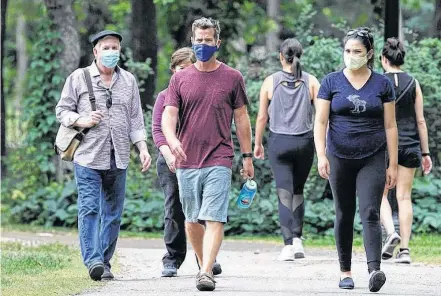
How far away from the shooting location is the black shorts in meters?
12.6

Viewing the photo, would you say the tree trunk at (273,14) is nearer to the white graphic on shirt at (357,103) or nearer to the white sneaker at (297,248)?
the white sneaker at (297,248)

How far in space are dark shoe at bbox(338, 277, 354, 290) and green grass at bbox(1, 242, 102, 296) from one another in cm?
192

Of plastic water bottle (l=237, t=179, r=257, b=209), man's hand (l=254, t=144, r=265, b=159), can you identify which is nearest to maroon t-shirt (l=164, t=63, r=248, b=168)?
plastic water bottle (l=237, t=179, r=257, b=209)

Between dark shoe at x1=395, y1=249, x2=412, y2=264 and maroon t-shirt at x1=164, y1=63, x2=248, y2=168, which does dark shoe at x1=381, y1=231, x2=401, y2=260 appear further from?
maroon t-shirt at x1=164, y1=63, x2=248, y2=168

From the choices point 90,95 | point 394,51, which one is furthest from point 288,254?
point 90,95

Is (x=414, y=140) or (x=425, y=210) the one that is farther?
(x=425, y=210)

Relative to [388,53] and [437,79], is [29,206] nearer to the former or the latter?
[437,79]

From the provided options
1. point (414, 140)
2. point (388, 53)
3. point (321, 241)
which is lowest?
point (321, 241)

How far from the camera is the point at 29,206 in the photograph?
19016 millimetres

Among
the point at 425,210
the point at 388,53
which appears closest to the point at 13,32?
the point at 425,210

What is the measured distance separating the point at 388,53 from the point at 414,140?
0.88 m

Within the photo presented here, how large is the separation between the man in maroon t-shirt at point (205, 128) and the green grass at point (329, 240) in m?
3.51

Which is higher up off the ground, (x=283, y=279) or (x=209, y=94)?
→ (x=209, y=94)

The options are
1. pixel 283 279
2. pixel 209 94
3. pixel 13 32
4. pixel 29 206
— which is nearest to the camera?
pixel 209 94
